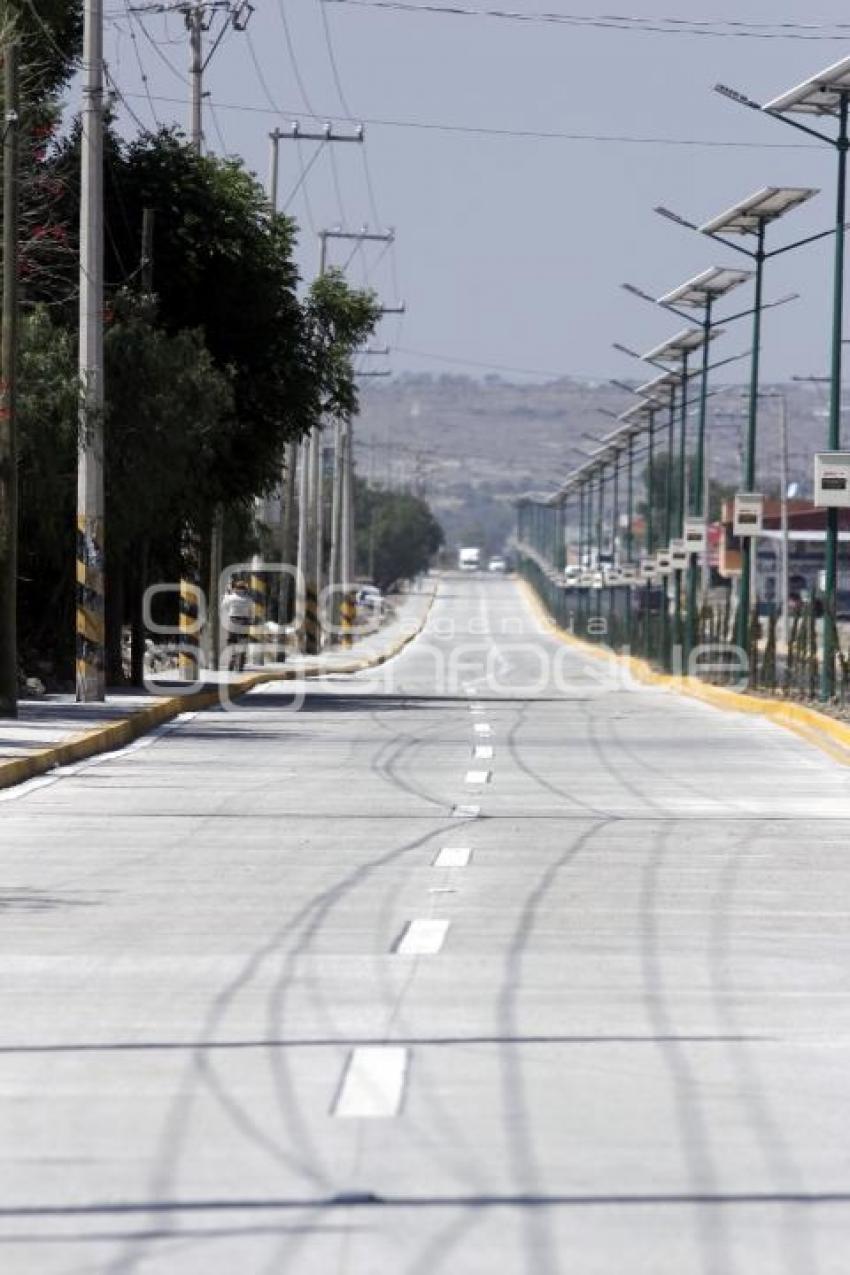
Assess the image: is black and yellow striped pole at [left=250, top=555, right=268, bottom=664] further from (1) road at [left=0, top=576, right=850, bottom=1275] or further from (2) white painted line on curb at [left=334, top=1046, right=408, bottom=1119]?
(2) white painted line on curb at [left=334, top=1046, right=408, bottom=1119]

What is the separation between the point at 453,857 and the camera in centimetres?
1661

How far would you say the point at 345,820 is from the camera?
19484mm

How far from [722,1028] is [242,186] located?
35793 mm

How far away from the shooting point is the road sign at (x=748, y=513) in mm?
45094

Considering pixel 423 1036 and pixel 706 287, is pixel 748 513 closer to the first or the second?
pixel 706 287

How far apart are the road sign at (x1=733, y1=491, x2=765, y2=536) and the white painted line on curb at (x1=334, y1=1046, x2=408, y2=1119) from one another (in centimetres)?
3599

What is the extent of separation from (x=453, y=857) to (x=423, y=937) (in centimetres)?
407

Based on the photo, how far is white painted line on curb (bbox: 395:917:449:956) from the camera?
12065 millimetres

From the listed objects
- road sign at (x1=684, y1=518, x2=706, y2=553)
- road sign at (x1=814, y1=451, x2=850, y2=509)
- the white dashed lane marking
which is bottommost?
the white dashed lane marking

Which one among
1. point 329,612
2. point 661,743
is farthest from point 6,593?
point 329,612

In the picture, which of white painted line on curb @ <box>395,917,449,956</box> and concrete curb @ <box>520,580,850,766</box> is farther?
concrete curb @ <box>520,580,850,766</box>

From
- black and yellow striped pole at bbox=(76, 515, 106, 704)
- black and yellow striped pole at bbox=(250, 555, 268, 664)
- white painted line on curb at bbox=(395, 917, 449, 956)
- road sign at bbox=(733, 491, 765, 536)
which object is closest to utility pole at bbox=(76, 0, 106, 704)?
black and yellow striped pole at bbox=(76, 515, 106, 704)

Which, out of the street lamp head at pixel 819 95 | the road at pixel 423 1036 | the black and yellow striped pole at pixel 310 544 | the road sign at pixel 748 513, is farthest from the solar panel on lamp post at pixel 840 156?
the black and yellow striped pole at pixel 310 544

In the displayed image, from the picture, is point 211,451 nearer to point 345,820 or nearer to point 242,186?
point 242,186
